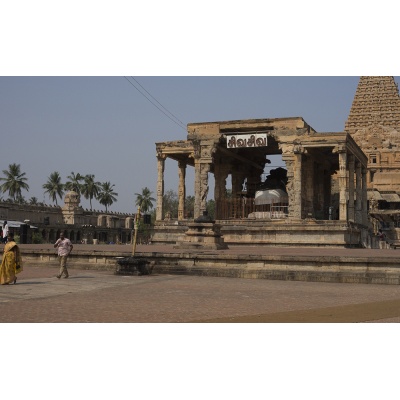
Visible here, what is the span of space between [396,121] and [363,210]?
83.3ft

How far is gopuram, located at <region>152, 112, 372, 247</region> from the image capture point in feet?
104

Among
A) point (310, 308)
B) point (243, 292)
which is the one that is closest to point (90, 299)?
point (243, 292)

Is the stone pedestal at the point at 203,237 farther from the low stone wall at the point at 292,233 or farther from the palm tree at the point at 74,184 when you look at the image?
the palm tree at the point at 74,184

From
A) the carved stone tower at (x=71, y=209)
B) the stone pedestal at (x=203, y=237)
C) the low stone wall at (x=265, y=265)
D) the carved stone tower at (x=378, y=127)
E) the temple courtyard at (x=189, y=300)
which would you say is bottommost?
the temple courtyard at (x=189, y=300)

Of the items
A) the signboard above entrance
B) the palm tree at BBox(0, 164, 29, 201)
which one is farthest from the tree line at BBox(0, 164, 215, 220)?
the signboard above entrance

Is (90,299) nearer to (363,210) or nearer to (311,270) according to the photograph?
(311,270)

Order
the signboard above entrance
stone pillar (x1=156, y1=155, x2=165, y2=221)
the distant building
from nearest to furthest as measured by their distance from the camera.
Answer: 1. the signboard above entrance
2. stone pillar (x1=156, y1=155, x2=165, y2=221)
3. the distant building

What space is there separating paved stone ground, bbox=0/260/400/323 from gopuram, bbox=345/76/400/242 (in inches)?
1691

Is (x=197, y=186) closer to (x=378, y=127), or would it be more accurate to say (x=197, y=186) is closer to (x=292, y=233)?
(x=292, y=233)

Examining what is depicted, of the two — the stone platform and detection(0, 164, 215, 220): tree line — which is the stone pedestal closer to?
the stone platform

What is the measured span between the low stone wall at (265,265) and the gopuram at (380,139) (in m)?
40.4

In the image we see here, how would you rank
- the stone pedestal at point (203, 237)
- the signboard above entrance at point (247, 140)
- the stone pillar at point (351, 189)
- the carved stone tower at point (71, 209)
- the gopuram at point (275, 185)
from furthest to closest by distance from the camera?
the carved stone tower at point (71, 209) → the stone pillar at point (351, 189) → the signboard above entrance at point (247, 140) → the gopuram at point (275, 185) → the stone pedestal at point (203, 237)

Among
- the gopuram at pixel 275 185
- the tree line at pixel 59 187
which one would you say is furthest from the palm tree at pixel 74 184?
the gopuram at pixel 275 185

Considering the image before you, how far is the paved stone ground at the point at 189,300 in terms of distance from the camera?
8.62 meters
